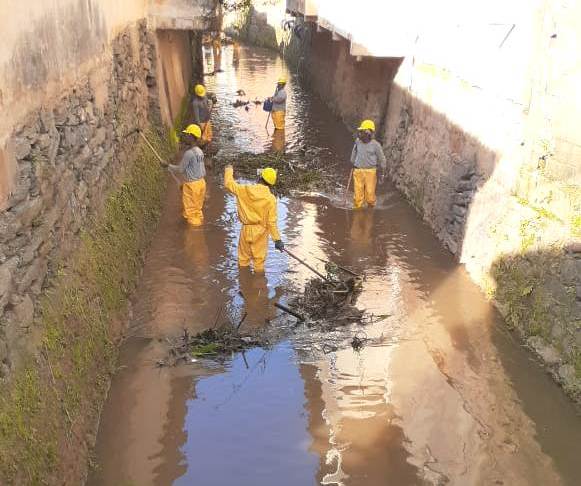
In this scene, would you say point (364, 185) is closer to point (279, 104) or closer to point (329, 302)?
point (329, 302)

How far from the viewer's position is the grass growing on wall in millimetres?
3666

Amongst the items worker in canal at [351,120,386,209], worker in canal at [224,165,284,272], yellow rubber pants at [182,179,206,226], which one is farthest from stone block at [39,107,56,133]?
worker in canal at [351,120,386,209]

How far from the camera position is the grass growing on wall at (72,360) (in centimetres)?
367

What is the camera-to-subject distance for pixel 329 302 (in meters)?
6.77

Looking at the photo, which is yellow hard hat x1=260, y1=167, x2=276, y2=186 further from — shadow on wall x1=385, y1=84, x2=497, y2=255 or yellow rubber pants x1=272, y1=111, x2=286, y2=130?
yellow rubber pants x1=272, y1=111, x2=286, y2=130

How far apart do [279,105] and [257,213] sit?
8.58m

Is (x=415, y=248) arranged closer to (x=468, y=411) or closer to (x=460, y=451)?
(x=468, y=411)

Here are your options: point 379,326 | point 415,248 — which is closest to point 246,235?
point 379,326

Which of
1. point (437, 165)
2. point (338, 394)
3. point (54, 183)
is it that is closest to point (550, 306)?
point (338, 394)

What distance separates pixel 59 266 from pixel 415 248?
5398mm

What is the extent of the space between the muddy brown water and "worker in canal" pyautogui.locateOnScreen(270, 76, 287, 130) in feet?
25.5

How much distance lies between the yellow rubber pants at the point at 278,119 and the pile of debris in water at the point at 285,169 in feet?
8.14

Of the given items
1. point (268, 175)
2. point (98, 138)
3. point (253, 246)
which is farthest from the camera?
point (253, 246)

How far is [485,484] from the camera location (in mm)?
4453
